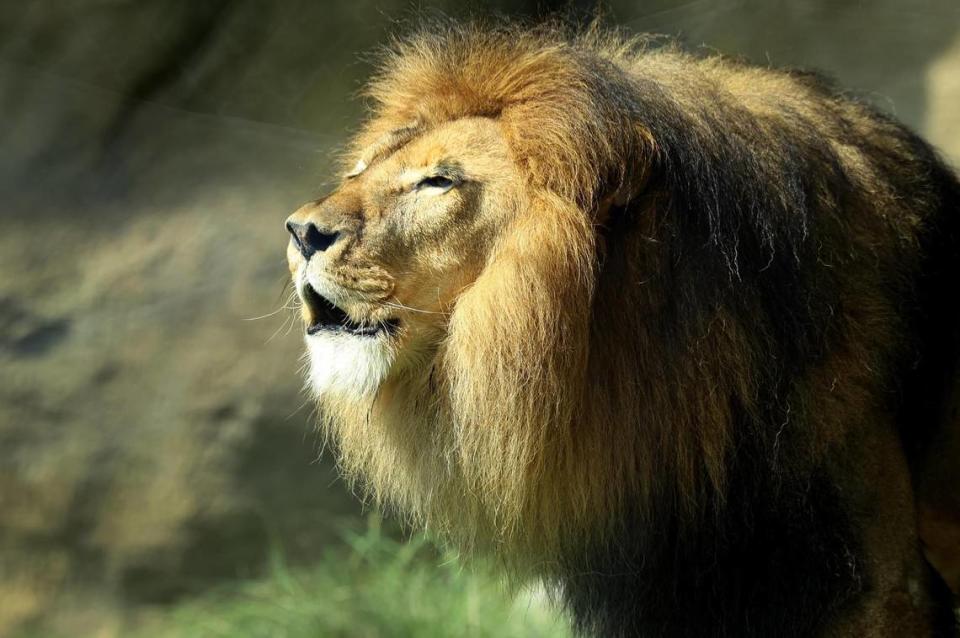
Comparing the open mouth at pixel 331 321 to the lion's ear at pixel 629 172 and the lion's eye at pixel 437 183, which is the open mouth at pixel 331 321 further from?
the lion's ear at pixel 629 172

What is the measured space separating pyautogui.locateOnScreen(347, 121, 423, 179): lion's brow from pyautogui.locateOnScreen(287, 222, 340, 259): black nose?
356 millimetres

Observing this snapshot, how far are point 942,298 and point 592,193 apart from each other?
1265 mm

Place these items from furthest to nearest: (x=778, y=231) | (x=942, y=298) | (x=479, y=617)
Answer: (x=479, y=617) < (x=942, y=298) < (x=778, y=231)

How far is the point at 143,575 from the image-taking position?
17.9ft

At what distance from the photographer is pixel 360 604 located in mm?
5426

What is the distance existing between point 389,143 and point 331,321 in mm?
546

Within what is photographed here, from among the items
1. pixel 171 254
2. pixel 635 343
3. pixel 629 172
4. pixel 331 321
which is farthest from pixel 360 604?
pixel 629 172

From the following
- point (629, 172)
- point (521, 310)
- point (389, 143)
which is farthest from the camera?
point (389, 143)

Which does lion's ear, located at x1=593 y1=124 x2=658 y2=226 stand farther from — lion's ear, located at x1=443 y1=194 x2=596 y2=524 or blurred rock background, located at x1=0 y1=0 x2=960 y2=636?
blurred rock background, located at x1=0 y1=0 x2=960 y2=636

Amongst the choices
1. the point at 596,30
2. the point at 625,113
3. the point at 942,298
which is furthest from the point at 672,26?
the point at 625,113

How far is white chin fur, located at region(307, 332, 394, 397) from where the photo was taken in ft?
8.84

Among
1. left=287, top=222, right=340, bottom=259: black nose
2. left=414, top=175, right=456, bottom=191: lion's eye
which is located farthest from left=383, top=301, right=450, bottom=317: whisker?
left=414, top=175, right=456, bottom=191: lion's eye

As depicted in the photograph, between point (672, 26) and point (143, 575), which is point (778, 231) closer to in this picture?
point (672, 26)

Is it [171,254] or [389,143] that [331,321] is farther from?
[171,254]
